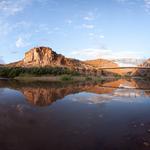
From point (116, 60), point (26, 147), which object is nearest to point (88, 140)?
point (26, 147)

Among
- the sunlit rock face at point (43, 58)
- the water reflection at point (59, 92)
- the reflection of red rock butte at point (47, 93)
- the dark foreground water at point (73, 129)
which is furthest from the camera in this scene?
the sunlit rock face at point (43, 58)

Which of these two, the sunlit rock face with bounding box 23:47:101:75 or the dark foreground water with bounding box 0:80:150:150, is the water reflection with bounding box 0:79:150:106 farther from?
the sunlit rock face with bounding box 23:47:101:75

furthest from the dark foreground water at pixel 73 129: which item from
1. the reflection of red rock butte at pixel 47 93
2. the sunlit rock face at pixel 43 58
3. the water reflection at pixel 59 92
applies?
the sunlit rock face at pixel 43 58

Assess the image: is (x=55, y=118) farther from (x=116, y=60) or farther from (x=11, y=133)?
(x=116, y=60)

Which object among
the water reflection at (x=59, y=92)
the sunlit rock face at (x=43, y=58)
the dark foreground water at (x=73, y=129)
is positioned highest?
the sunlit rock face at (x=43, y=58)

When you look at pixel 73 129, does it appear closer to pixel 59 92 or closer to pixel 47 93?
pixel 47 93

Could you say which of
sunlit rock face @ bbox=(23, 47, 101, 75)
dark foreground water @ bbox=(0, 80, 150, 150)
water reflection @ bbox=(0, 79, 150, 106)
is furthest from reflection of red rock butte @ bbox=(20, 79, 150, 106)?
sunlit rock face @ bbox=(23, 47, 101, 75)

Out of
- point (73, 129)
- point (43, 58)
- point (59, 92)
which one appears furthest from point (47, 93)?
point (43, 58)

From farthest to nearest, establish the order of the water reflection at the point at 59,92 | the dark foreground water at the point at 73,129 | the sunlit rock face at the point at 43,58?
1. the sunlit rock face at the point at 43,58
2. the water reflection at the point at 59,92
3. the dark foreground water at the point at 73,129

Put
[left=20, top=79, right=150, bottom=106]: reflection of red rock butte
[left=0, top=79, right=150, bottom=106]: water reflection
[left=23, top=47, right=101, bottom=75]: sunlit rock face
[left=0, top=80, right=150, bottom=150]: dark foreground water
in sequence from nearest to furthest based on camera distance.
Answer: [left=0, top=80, right=150, bottom=150]: dark foreground water < [left=20, top=79, right=150, bottom=106]: reflection of red rock butte < [left=0, top=79, right=150, bottom=106]: water reflection < [left=23, top=47, right=101, bottom=75]: sunlit rock face

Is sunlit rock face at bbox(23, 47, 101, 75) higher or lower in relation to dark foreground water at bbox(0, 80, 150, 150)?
higher

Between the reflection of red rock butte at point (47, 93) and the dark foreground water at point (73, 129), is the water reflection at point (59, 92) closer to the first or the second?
the reflection of red rock butte at point (47, 93)

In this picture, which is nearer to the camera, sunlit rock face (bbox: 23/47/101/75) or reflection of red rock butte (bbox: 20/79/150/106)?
reflection of red rock butte (bbox: 20/79/150/106)

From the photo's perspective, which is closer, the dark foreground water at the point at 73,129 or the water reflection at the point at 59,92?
the dark foreground water at the point at 73,129
